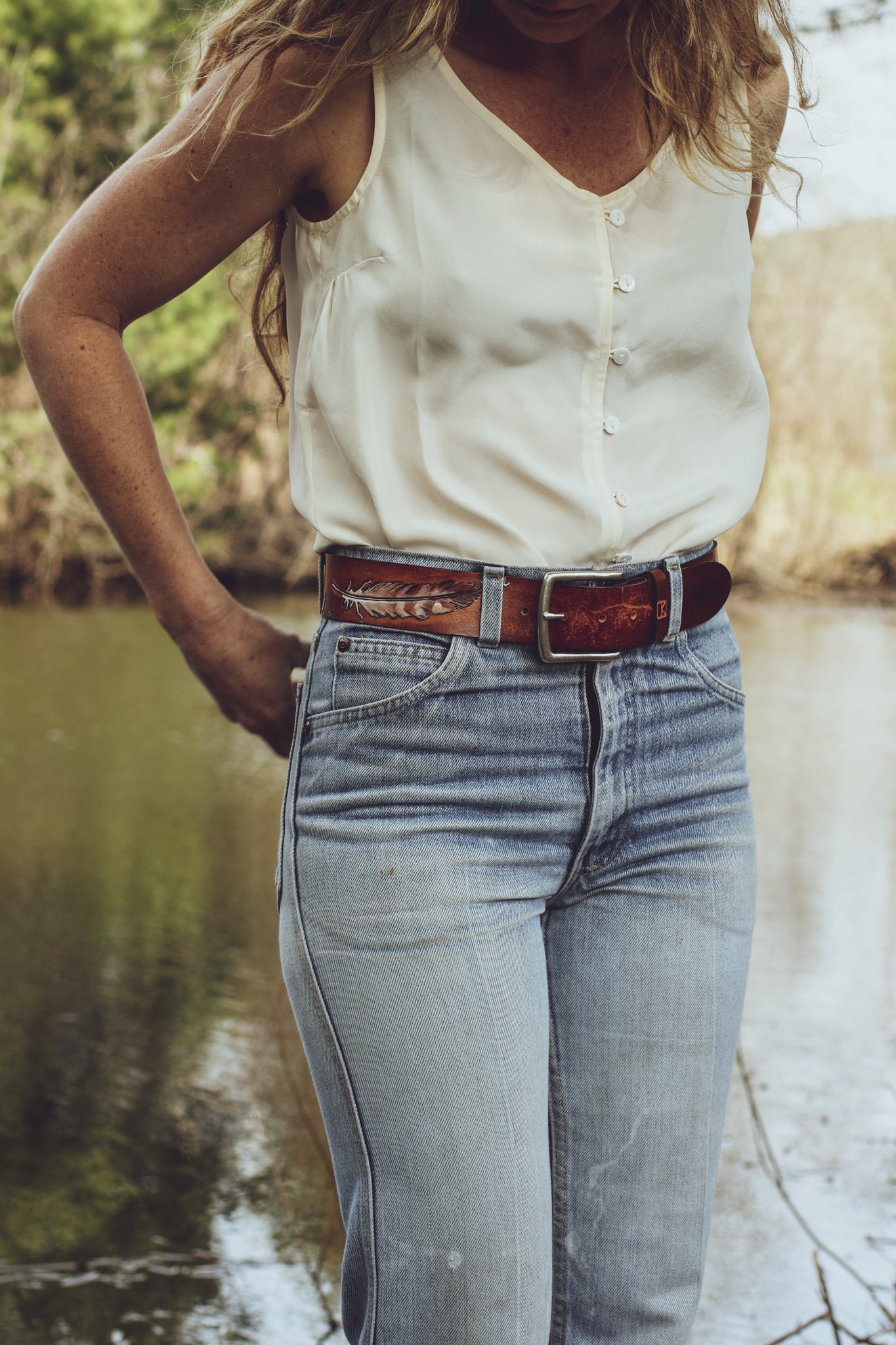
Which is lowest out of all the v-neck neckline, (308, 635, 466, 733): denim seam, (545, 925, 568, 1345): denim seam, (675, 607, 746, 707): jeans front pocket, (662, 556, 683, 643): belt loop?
(545, 925, 568, 1345): denim seam

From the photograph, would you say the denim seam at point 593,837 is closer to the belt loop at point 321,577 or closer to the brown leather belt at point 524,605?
the brown leather belt at point 524,605

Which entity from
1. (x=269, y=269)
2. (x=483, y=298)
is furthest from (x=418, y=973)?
(x=269, y=269)

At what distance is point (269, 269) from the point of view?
1.10 meters

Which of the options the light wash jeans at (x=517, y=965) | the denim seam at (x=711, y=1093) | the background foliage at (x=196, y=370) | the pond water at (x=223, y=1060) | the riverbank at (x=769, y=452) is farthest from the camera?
the riverbank at (x=769, y=452)

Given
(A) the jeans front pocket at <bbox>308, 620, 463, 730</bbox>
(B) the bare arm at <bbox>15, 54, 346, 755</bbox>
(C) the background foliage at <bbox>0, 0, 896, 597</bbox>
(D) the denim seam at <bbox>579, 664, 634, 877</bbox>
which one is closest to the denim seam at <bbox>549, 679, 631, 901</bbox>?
(D) the denim seam at <bbox>579, 664, 634, 877</bbox>

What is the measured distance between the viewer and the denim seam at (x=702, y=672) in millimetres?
1031

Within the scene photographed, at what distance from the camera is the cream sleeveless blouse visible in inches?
37.0

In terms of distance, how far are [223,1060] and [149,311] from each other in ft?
6.59

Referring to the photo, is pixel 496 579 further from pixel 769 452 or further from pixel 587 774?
pixel 769 452

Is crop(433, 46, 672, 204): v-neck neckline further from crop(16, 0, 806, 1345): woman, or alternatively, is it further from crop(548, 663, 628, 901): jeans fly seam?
crop(548, 663, 628, 901): jeans fly seam

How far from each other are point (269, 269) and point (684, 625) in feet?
1.43

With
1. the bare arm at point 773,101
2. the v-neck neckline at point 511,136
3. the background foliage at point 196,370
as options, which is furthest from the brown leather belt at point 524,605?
the background foliage at point 196,370

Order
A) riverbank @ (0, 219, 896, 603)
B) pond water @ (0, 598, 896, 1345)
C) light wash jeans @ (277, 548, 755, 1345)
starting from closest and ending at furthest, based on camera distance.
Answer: light wash jeans @ (277, 548, 755, 1345), pond water @ (0, 598, 896, 1345), riverbank @ (0, 219, 896, 603)

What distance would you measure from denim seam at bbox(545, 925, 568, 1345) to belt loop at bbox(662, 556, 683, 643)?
9.0 inches
